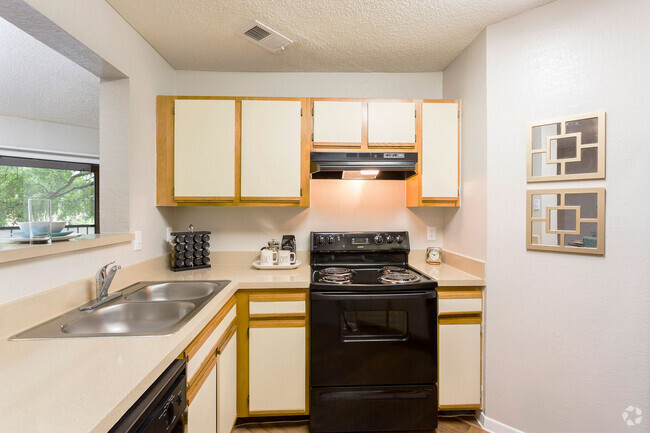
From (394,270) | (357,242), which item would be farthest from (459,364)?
(357,242)

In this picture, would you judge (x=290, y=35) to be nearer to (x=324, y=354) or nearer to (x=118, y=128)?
(x=118, y=128)

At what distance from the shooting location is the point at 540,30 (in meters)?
1.64

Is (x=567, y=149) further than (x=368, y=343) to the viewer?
No

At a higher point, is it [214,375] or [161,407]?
[161,407]

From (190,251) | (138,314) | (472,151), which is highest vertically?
(472,151)

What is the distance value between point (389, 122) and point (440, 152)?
430 millimetres

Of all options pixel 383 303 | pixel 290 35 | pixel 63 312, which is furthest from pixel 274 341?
pixel 290 35

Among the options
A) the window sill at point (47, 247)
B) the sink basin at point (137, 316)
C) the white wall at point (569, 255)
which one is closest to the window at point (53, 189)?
the window sill at point (47, 247)

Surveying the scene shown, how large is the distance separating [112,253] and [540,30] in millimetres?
2696

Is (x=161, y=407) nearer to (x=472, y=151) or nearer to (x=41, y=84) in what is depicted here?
(x=472, y=151)

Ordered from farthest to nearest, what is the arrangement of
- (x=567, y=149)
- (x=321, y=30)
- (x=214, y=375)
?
(x=321, y=30)
(x=567, y=149)
(x=214, y=375)

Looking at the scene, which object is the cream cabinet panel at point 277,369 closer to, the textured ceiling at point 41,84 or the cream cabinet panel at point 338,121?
the cream cabinet panel at point 338,121

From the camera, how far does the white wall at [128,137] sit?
1184 millimetres

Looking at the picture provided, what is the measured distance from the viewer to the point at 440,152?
6.95ft
